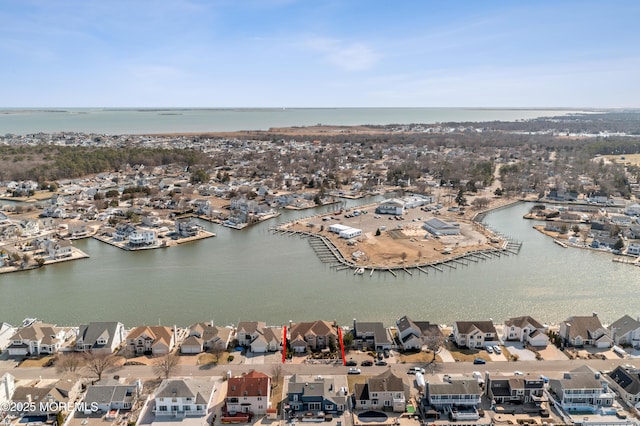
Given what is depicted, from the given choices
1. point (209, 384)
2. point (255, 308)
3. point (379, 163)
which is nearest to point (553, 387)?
point (209, 384)

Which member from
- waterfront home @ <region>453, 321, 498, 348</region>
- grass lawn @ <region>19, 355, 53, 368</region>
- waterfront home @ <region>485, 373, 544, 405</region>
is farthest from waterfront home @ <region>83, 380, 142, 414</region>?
waterfront home @ <region>453, 321, 498, 348</region>

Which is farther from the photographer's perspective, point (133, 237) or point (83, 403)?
point (133, 237)

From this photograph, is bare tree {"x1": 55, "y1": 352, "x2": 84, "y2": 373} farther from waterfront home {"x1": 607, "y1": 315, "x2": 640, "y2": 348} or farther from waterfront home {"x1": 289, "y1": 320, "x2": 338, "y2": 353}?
waterfront home {"x1": 607, "y1": 315, "x2": 640, "y2": 348}

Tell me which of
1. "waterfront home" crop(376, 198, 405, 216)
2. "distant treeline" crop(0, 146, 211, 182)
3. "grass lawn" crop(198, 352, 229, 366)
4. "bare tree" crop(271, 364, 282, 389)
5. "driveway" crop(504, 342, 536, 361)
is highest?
"distant treeline" crop(0, 146, 211, 182)

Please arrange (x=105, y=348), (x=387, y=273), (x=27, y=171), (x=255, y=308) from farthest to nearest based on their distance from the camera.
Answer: (x=27, y=171) < (x=387, y=273) < (x=255, y=308) < (x=105, y=348)

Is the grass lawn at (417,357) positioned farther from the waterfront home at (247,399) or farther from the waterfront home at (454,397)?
the waterfront home at (247,399)

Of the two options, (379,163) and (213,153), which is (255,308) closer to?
(379,163)
